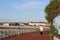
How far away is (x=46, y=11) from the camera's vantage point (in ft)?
32.8

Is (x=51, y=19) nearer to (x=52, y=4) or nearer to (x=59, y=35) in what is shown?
(x=52, y=4)

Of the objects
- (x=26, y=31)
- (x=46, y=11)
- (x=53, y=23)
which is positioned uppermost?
(x=46, y=11)

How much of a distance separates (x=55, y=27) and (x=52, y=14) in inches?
40.3

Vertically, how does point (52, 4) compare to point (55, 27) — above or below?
above

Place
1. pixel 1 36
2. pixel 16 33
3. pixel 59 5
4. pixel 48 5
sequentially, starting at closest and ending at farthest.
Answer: pixel 59 5 → pixel 48 5 → pixel 1 36 → pixel 16 33

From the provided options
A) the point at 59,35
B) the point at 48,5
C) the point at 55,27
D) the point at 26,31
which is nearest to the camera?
the point at 48,5

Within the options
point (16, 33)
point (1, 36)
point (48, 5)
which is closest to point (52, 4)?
point (48, 5)

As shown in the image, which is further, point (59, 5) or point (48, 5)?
point (48, 5)

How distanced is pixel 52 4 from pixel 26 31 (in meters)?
18.0

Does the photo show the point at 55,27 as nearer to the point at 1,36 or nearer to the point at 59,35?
the point at 59,35

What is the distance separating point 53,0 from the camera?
9664 mm

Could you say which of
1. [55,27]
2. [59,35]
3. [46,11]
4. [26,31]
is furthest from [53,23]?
[26,31]

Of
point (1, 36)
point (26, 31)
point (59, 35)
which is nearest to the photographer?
point (59, 35)

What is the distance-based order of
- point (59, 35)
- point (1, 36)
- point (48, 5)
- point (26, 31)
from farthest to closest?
1. point (26, 31)
2. point (1, 36)
3. point (59, 35)
4. point (48, 5)
